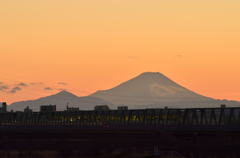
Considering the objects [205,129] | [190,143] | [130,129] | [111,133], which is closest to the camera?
[205,129]

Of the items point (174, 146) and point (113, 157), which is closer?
A: point (174, 146)

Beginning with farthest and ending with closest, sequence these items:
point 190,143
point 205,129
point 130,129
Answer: point 130,129 → point 190,143 → point 205,129

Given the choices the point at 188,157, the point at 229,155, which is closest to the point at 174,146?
the point at 188,157

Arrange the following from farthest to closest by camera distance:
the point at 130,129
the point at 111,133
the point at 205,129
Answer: the point at 111,133 → the point at 130,129 → the point at 205,129

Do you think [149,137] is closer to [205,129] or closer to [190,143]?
[190,143]

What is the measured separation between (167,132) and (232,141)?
578 inches

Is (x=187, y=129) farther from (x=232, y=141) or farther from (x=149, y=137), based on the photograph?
(x=149, y=137)

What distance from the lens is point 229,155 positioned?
166750 millimetres

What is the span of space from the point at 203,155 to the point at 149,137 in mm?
18609

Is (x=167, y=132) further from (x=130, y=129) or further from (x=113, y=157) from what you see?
(x=113, y=157)

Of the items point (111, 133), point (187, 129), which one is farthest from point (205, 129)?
point (111, 133)

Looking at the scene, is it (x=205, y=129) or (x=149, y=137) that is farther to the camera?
(x=149, y=137)

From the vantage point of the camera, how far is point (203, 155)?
173750mm

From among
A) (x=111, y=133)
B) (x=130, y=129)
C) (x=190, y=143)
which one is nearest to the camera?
(x=190, y=143)
